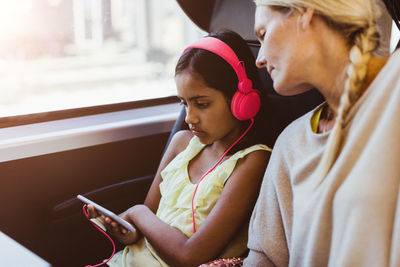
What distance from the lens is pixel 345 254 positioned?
28.7 inches

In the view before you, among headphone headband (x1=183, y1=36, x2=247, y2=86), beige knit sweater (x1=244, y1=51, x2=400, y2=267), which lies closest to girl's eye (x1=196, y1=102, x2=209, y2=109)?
headphone headband (x1=183, y1=36, x2=247, y2=86)

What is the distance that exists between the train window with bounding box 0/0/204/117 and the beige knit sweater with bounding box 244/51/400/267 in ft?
3.98

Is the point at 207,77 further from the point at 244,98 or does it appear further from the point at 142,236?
the point at 142,236

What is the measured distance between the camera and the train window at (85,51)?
5.44ft

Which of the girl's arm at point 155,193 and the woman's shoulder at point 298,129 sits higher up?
the woman's shoulder at point 298,129

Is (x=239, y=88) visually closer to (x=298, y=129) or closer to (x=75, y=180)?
(x=298, y=129)

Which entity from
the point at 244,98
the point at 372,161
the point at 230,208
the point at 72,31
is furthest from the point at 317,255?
the point at 72,31

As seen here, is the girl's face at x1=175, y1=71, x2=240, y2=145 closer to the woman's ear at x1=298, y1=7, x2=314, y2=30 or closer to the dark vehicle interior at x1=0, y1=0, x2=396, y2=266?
the dark vehicle interior at x1=0, y1=0, x2=396, y2=266

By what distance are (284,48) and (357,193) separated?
0.32 metres

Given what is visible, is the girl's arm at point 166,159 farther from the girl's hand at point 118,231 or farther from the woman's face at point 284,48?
the woman's face at point 284,48

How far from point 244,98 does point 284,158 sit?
25 centimetres

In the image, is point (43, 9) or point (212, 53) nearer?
point (212, 53)

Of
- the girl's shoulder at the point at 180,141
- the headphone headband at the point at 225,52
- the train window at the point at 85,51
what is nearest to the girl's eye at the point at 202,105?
the headphone headband at the point at 225,52

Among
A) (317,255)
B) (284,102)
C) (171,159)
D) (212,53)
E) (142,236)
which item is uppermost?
(212,53)
